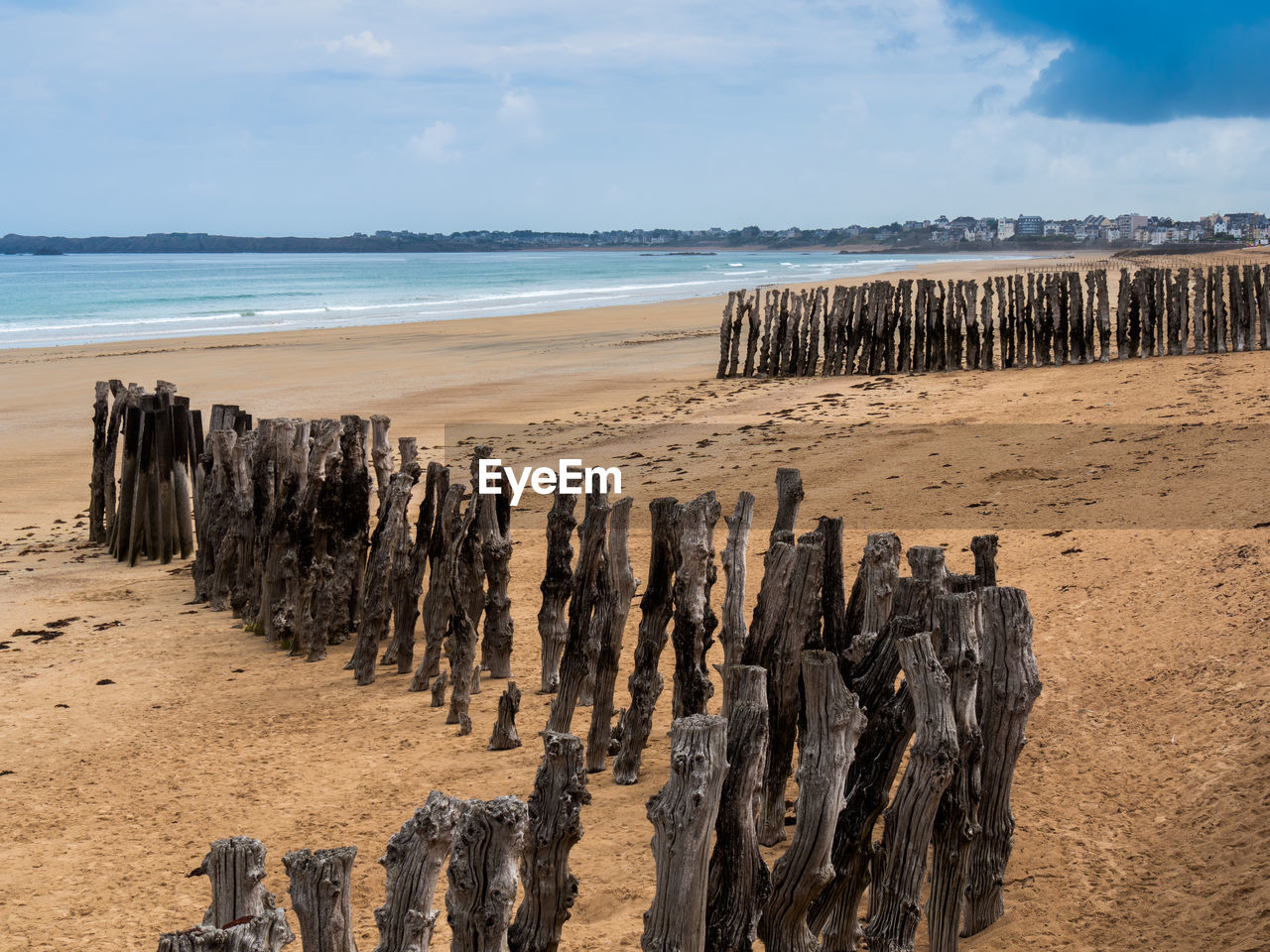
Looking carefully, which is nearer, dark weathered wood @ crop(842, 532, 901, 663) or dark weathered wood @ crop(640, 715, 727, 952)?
dark weathered wood @ crop(640, 715, 727, 952)

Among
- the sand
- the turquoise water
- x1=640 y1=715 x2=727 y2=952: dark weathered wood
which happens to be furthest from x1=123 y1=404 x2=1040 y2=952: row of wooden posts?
the turquoise water

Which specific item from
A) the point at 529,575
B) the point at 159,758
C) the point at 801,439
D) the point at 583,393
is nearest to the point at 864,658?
the point at 159,758

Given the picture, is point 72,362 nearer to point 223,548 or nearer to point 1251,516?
point 223,548

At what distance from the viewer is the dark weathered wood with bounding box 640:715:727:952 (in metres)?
2.48

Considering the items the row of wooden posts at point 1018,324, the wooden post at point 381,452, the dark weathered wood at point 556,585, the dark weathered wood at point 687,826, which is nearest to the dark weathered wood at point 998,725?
the dark weathered wood at point 687,826

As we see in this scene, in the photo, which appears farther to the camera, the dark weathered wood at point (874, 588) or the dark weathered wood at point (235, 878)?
the dark weathered wood at point (874, 588)

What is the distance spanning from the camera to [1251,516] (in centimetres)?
560

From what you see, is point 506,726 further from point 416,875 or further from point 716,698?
point 416,875

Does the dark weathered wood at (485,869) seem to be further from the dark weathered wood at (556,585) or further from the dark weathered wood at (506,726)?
the dark weathered wood at (556,585)

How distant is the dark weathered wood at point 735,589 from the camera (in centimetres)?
395

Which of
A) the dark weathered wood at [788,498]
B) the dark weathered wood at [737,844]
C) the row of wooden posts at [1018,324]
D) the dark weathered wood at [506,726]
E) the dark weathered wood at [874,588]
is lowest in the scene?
the dark weathered wood at [506,726]

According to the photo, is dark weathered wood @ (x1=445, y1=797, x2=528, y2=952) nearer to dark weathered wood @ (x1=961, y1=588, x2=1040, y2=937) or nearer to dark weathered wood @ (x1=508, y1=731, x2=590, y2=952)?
dark weathered wood @ (x1=508, y1=731, x2=590, y2=952)

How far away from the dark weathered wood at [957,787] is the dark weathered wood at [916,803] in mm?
103

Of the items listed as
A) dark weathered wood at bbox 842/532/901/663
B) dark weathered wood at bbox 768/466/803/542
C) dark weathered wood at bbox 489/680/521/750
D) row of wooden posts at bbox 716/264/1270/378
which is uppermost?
row of wooden posts at bbox 716/264/1270/378
